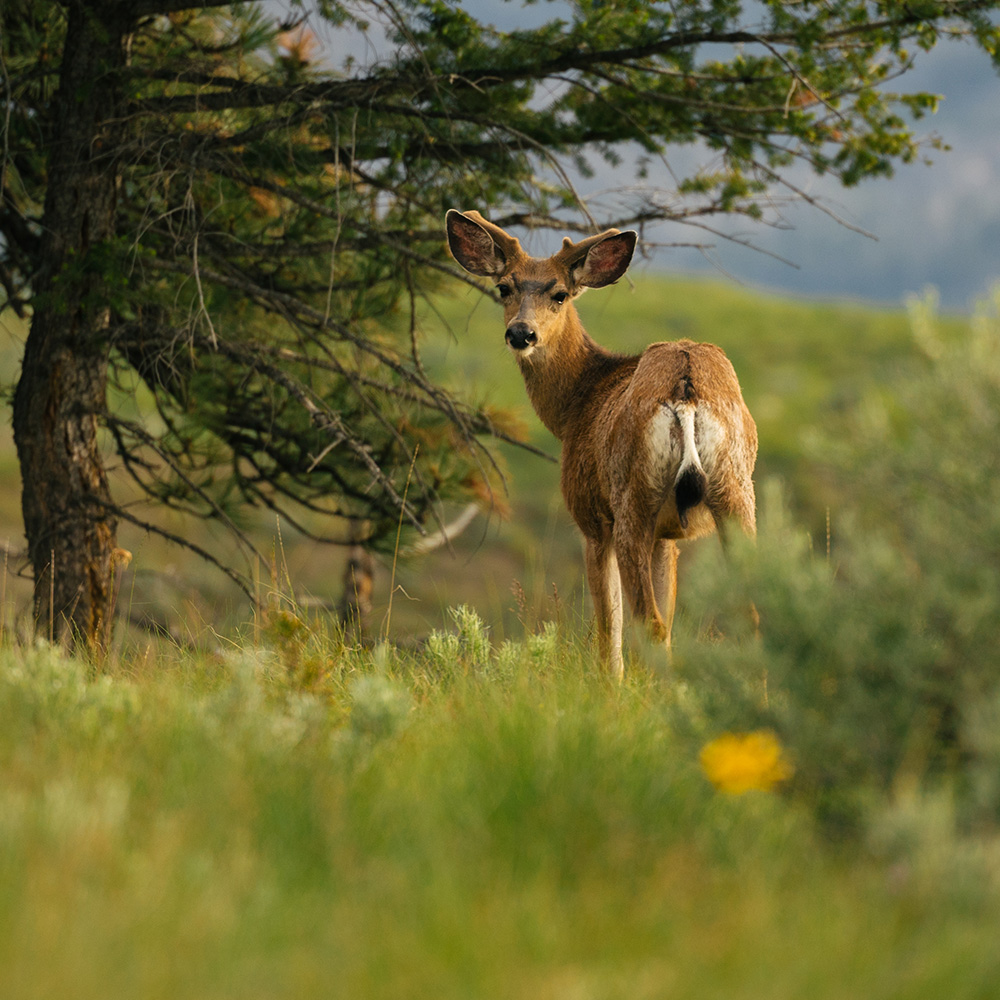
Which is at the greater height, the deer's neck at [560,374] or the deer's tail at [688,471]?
the deer's neck at [560,374]

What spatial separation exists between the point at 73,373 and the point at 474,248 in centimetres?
222

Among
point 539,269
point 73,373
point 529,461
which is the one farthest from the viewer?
point 529,461

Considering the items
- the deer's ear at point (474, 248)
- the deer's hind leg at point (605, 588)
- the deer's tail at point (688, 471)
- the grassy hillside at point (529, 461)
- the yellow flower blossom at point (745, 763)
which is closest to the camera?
the yellow flower blossom at point (745, 763)

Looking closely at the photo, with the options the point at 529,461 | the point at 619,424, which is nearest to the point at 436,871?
the point at 619,424

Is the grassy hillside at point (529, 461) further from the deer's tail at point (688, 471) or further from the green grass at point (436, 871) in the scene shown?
the green grass at point (436, 871)

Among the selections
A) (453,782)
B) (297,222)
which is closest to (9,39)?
(297,222)

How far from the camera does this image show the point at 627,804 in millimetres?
2355

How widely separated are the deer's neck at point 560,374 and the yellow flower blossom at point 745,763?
3.62m

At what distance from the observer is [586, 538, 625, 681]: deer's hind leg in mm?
5061

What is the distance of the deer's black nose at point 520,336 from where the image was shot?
18.0 ft

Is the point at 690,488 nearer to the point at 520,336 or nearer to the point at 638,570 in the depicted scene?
the point at 638,570

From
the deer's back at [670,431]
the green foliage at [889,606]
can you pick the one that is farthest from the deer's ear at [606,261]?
the green foliage at [889,606]

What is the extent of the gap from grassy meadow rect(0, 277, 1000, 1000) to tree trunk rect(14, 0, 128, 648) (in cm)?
266

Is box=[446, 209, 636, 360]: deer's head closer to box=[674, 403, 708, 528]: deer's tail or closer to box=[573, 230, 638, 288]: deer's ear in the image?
box=[573, 230, 638, 288]: deer's ear
